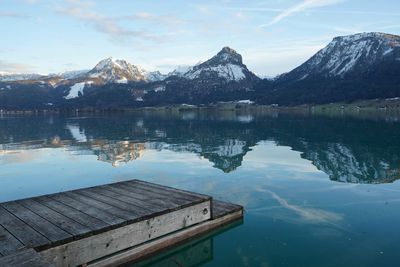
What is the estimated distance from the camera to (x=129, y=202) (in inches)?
776

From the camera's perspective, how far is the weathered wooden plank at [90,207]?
16.7 meters

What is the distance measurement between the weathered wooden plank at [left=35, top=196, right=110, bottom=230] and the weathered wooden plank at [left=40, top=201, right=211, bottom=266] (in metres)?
0.57

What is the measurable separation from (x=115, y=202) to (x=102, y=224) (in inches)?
151

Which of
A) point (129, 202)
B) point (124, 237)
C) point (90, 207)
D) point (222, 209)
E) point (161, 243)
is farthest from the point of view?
point (222, 209)

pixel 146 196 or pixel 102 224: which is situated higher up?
pixel 102 224

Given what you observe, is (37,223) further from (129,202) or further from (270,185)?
(270,185)

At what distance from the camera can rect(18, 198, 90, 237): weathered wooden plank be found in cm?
1529

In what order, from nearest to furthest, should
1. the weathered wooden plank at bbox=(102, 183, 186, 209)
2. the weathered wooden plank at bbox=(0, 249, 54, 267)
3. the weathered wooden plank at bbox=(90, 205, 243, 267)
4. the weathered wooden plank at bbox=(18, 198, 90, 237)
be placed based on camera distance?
the weathered wooden plank at bbox=(0, 249, 54, 267) → the weathered wooden plank at bbox=(18, 198, 90, 237) → the weathered wooden plank at bbox=(90, 205, 243, 267) → the weathered wooden plank at bbox=(102, 183, 186, 209)

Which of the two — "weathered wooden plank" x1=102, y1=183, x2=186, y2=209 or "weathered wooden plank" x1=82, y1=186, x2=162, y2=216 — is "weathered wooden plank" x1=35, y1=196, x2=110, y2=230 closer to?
"weathered wooden plank" x1=82, y1=186, x2=162, y2=216

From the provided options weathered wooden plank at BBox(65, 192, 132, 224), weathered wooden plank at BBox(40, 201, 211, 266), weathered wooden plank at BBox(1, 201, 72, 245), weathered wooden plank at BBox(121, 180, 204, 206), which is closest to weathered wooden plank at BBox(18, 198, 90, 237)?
weathered wooden plank at BBox(1, 201, 72, 245)

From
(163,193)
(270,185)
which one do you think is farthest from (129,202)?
(270,185)

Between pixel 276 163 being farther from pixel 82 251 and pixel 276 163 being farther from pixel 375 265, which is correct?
pixel 82 251

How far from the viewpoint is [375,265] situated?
17.0 meters

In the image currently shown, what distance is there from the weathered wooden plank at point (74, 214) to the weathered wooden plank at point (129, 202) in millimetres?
1967
